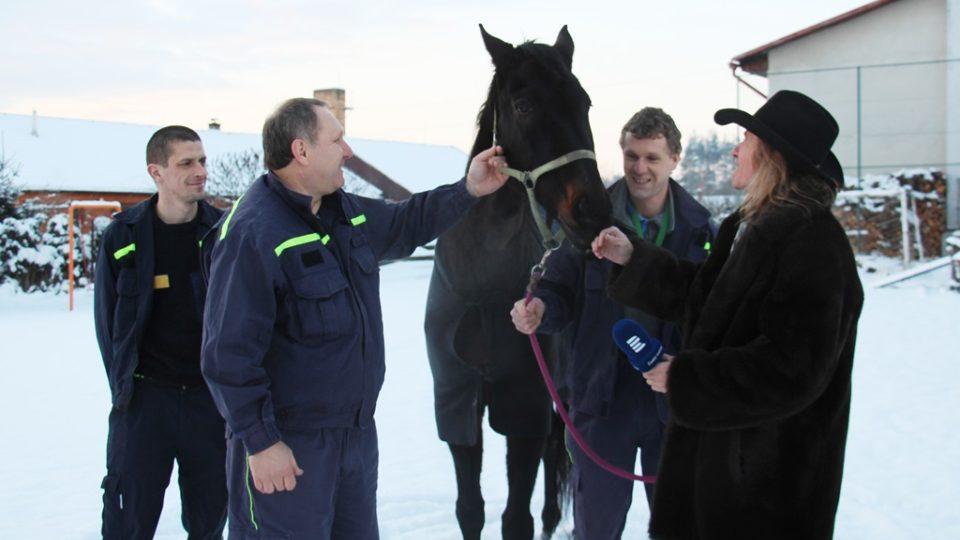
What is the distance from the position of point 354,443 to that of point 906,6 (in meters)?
18.5

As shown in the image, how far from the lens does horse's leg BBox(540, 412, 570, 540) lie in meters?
3.99

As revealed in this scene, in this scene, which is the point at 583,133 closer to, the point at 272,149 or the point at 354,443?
the point at 272,149

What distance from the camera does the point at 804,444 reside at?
186cm

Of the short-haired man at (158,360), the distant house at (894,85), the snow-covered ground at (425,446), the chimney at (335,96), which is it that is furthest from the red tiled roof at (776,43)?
the short-haired man at (158,360)

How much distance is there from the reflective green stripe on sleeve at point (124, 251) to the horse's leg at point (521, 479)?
172cm

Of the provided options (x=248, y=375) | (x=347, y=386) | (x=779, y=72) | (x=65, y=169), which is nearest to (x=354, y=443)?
(x=347, y=386)

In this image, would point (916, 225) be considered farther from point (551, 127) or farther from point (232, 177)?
point (232, 177)

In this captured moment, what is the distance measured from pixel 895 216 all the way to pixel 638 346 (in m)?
14.9

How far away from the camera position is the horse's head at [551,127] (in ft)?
8.59

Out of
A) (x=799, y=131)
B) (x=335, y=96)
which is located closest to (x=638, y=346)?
(x=799, y=131)

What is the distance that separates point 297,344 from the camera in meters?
2.22

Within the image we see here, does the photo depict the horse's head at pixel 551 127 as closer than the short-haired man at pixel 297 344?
No

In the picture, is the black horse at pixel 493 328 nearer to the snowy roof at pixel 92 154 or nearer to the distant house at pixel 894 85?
the distant house at pixel 894 85

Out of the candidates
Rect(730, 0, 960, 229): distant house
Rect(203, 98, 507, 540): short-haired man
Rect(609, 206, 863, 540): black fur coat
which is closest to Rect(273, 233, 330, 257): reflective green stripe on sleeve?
Rect(203, 98, 507, 540): short-haired man
